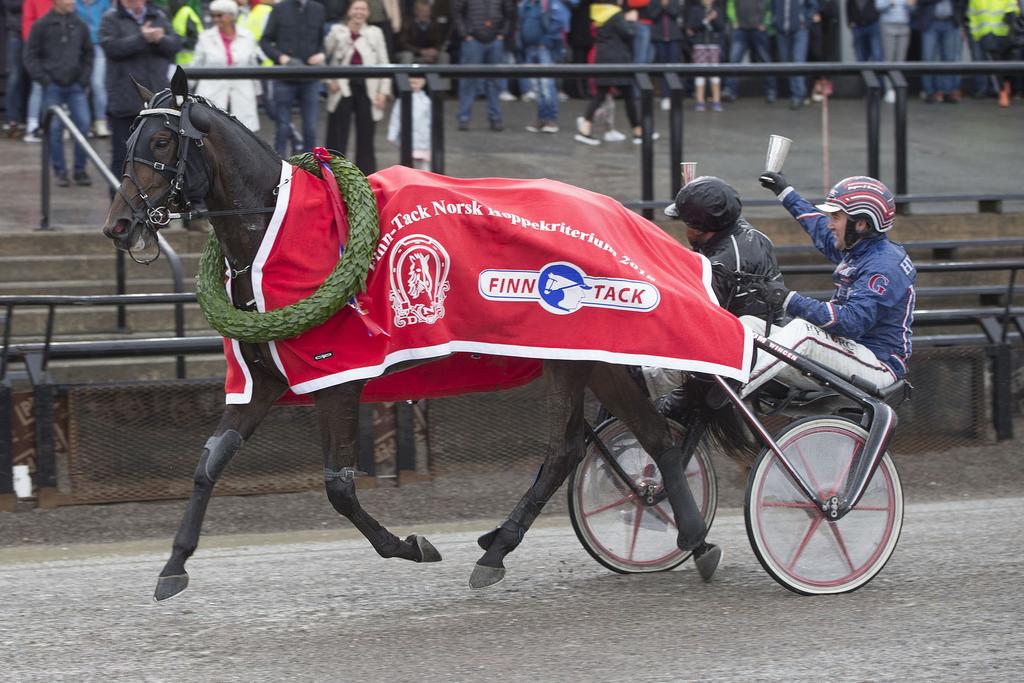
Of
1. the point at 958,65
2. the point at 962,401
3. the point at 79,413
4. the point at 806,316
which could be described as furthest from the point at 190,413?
the point at 958,65

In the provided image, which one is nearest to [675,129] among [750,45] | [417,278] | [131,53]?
[131,53]

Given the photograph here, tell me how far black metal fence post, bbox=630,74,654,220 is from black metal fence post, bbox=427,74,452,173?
133 centimetres

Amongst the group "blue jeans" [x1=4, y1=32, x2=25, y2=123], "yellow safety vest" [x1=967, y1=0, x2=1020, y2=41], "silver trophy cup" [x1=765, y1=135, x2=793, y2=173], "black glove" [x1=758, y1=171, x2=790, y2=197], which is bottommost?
"black glove" [x1=758, y1=171, x2=790, y2=197]

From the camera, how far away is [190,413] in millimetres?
7957

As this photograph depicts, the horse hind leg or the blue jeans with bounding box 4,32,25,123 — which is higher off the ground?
the blue jeans with bounding box 4,32,25,123

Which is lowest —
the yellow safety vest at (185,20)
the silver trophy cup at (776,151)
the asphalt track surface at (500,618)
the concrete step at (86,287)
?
the asphalt track surface at (500,618)

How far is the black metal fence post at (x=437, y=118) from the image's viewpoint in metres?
9.36

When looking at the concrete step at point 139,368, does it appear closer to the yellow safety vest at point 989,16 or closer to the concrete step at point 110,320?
the concrete step at point 110,320

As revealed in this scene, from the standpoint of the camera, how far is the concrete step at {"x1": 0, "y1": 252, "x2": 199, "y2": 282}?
9.74 meters

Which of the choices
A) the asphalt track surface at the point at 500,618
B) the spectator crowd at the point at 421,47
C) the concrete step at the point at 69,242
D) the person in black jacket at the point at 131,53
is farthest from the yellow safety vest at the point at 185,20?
the asphalt track surface at the point at 500,618

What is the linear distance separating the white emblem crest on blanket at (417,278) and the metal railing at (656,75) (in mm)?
3715

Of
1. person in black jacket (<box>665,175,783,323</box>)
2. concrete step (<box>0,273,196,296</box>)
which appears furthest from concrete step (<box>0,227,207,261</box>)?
person in black jacket (<box>665,175,783,323</box>)

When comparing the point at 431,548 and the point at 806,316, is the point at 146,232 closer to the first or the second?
the point at 431,548

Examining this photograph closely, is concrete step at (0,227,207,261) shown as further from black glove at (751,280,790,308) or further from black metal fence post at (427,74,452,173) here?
black glove at (751,280,790,308)
